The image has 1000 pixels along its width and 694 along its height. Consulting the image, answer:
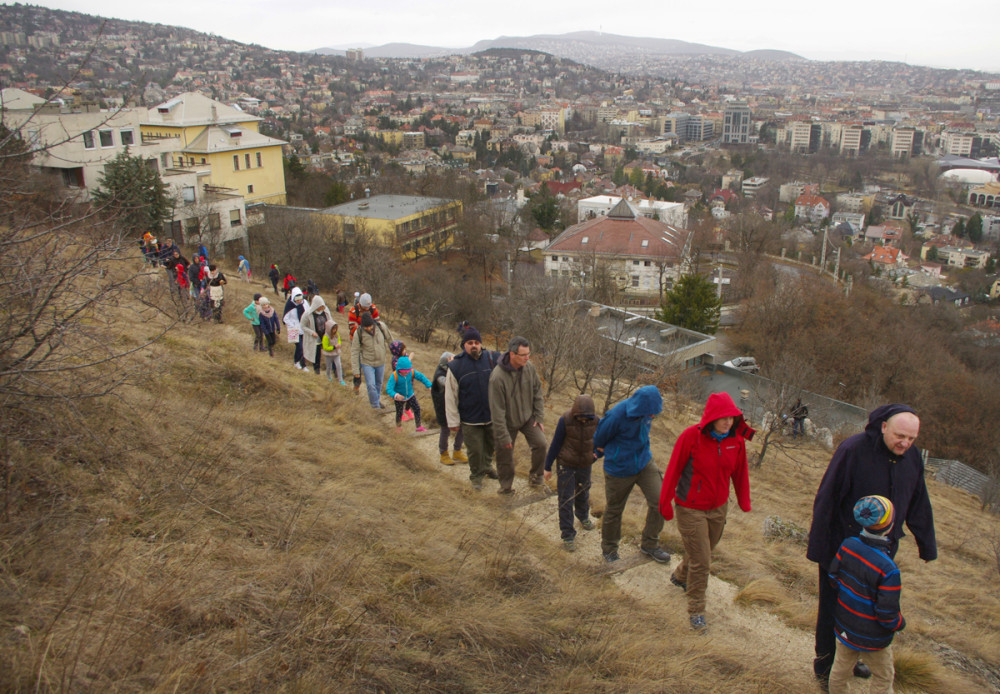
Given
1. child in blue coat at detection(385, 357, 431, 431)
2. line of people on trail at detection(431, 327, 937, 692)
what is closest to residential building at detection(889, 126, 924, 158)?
child in blue coat at detection(385, 357, 431, 431)

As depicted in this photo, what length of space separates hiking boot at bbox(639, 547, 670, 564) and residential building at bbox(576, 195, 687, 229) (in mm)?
62226

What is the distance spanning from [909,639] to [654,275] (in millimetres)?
40093

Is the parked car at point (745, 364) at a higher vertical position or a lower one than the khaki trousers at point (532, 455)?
lower

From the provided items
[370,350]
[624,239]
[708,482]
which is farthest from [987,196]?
[708,482]

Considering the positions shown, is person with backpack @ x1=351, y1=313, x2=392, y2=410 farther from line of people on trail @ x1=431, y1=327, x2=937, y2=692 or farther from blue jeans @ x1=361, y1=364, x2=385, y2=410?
line of people on trail @ x1=431, y1=327, x2=937, y2=692

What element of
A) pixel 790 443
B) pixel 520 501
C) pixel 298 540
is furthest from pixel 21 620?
pixel 790 443

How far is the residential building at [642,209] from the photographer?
66000 millimetres

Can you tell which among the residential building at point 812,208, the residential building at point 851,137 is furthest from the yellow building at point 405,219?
the residential building at point 851,137

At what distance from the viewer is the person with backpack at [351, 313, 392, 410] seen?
7926mm

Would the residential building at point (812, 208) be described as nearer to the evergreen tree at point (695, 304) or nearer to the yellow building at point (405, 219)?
the yellow building at point (405, 219)

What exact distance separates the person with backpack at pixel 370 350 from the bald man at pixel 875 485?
18.0ft

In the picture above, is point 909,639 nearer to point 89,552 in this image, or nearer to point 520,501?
point 520,501

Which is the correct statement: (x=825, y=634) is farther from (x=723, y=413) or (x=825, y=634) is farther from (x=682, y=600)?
(x=723, y=413)

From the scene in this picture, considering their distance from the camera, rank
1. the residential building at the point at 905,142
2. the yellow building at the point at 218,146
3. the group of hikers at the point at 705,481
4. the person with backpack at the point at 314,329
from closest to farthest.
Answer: the group of hikers at the point at 705,481 → the person with backpack at the point at 314,329 → the yellow building at the point at 218,146 → the residential building at the point at 905,142
